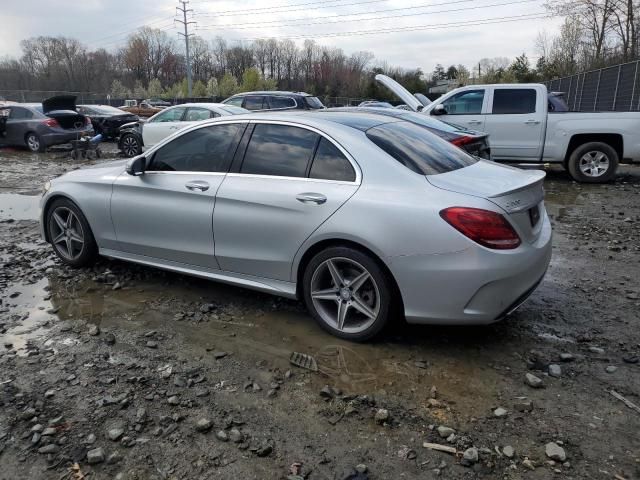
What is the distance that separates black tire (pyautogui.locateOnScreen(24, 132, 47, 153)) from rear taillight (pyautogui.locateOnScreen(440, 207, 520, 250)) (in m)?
16.7

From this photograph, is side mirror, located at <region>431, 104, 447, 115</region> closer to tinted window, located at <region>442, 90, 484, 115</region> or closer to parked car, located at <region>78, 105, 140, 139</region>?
tinted window, located at <region>442, 90, 484, 115</region>

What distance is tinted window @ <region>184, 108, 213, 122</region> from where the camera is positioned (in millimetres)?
12586

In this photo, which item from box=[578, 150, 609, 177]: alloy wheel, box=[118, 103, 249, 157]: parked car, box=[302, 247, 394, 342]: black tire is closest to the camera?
box=[302, 247, 394, 342]: black tire

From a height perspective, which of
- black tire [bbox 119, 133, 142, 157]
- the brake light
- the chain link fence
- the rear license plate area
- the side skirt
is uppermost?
the chain link fence

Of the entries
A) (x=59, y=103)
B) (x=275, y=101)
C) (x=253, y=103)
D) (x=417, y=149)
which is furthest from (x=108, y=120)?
(x=417, y=149)

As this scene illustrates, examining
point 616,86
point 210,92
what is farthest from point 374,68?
point 616,86

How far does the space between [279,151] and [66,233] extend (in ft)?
8.92

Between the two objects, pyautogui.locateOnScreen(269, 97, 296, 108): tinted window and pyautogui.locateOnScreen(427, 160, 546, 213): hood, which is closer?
pyautogui.locateOnScreen(427, 160, 546, 213): hood

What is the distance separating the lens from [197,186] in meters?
4.23

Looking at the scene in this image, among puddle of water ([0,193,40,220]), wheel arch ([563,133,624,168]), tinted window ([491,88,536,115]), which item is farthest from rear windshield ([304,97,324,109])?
puddle of water ([0,193,40,220])

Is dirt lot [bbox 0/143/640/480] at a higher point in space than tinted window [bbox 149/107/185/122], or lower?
lower

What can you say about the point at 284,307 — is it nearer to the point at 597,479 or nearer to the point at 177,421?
the point at 177,421

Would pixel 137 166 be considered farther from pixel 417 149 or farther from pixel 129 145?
pixel 129 145

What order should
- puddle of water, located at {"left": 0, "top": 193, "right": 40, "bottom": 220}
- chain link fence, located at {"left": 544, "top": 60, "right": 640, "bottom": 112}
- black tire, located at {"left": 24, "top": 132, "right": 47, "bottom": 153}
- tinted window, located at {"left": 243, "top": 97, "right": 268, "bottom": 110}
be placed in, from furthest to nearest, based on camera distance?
chain link fence, located at {"left": 544, "top": 60, "right": 640, "bottom": 112}
black tire, located at {"left": 24, "top": 132, "right": 47, "bottom": 153}
tinted window, located at {"left": 243, "top": 97, "right": 268, "bottom": 110}
puddle of water, located at {"left": 0, "top": 193, "right": 40, "bottom": 220}
